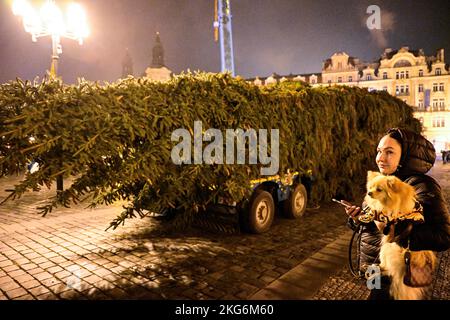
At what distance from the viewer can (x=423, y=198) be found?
7.16 ft

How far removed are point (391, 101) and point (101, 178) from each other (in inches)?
447

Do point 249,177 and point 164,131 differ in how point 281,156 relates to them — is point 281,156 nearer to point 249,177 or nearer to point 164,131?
point 249,177

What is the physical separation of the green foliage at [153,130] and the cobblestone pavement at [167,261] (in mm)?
891

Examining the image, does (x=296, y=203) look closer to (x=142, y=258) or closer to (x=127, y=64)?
(x=142, y=258)

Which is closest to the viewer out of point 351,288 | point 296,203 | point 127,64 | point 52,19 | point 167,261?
point 351,288

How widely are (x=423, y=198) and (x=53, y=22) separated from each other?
12.2 meters

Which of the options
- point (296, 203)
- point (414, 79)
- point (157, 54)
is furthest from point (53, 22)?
point (157, 54)

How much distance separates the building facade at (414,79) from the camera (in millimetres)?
47125

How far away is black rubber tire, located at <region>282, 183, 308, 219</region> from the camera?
7.46 m

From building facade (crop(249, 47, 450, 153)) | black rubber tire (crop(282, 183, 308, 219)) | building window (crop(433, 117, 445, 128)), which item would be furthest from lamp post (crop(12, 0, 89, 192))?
building window (crop(433, 117, 445, 128))

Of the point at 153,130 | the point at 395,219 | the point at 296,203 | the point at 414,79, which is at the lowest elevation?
the point at 296,203

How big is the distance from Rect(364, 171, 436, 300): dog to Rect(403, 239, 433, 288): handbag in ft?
0.09

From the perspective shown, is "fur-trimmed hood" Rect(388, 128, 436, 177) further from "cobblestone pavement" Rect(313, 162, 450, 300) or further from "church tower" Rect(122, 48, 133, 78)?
"church tower" Rect(122, 48, 133, 78)

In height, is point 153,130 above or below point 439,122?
below
